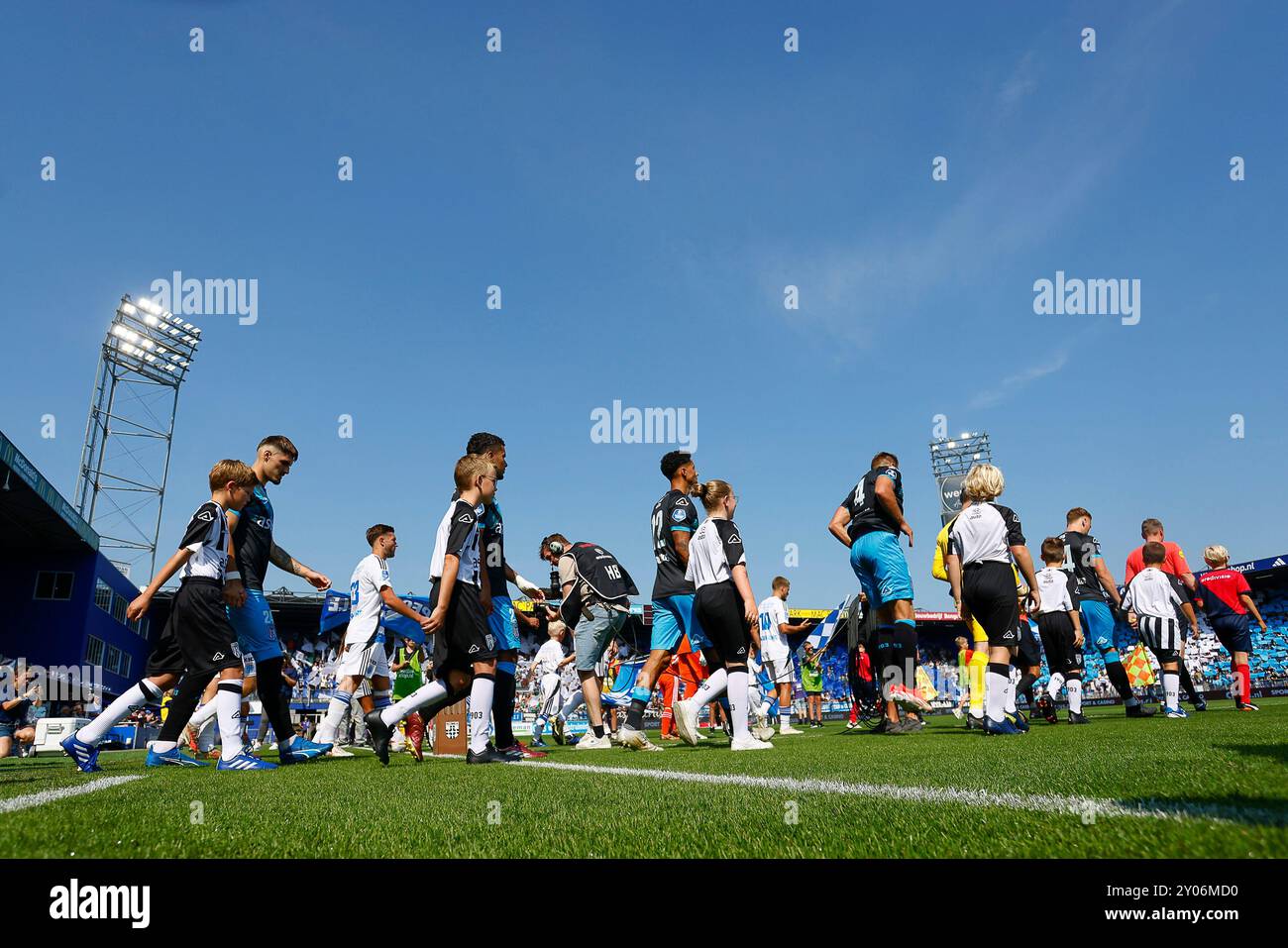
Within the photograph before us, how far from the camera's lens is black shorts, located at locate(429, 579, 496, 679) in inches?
216

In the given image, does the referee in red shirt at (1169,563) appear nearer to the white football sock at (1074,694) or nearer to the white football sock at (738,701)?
the white football sock at (1074,694)

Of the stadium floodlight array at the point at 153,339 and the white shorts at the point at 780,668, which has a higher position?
the stadium floodlight array at the point at 153,339

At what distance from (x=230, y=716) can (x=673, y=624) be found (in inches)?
150

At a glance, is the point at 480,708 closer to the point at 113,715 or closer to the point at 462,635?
the point at 462,635

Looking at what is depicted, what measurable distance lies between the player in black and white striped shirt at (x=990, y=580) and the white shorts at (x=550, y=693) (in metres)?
6.74

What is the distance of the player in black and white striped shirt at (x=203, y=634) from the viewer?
552 cm

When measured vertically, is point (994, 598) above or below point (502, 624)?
above

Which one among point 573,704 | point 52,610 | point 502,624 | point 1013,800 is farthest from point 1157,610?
point 52,610

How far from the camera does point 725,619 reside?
6277mm

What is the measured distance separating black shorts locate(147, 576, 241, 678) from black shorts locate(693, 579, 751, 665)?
3447 mm

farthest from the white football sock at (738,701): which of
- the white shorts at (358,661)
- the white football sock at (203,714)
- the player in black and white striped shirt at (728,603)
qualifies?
the white football sock at (203,714)
